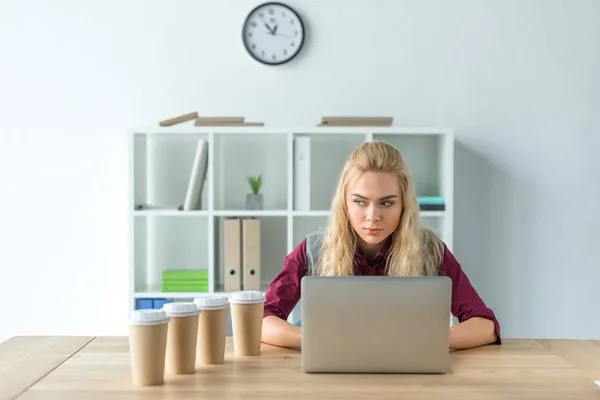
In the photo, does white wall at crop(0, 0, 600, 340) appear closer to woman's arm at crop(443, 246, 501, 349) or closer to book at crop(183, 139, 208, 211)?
book at crop(183, 139, 208, 211)

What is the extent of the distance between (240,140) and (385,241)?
5.23 feet

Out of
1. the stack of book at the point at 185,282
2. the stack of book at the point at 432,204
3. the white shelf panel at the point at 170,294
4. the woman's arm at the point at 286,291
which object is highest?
the stack of book at the point at 432,204

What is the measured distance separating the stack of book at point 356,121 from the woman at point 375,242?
116 cm

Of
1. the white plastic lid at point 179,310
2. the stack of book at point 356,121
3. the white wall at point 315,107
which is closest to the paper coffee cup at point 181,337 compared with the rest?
the white plastic lid at point 179,310

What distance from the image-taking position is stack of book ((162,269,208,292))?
335 centimetres

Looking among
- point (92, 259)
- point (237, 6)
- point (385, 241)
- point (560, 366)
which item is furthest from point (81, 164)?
point (560, 366)

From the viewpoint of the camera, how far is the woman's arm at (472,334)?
174 centimetres

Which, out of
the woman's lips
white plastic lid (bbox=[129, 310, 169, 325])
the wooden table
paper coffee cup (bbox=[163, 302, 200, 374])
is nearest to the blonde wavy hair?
the woman's lips

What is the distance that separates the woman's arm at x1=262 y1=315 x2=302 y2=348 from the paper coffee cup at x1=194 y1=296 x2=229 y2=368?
240mm

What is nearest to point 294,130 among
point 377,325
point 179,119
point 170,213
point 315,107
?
point 315,107

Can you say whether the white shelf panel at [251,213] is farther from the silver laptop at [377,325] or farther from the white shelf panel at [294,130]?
the silver laptop at [377,325]

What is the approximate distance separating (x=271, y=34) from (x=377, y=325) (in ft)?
7.82

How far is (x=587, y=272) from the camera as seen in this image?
362 centimetres

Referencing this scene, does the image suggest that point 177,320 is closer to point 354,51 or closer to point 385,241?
point 385,241
